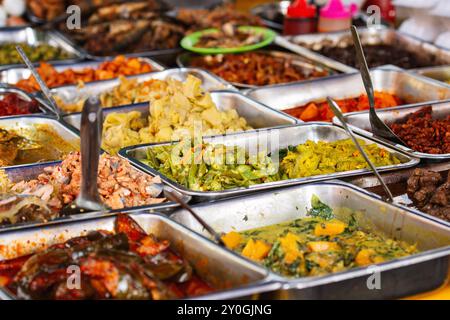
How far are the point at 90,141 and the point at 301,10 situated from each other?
3274 millimetres

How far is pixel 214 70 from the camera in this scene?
4555 mm

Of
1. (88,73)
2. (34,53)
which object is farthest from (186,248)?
(34,53)

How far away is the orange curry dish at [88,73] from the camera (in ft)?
14.0

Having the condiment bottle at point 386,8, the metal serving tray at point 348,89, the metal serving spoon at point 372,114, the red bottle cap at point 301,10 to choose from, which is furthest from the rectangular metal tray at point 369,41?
the metal serving spoon at point 372,114

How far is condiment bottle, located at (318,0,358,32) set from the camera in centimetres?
519

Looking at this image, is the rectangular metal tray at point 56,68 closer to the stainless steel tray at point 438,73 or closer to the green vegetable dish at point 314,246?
the stainless steel tray at point 438,73

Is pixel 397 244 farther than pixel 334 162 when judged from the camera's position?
No

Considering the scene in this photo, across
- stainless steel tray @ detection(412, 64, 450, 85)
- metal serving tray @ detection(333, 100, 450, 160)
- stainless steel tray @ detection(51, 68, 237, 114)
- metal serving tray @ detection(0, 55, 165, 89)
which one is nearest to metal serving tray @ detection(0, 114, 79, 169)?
stainless steel tray @ detection(51, 68, 237, 114)

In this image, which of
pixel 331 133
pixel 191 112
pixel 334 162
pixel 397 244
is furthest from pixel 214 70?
pixel 397 244

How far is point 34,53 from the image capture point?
501cm

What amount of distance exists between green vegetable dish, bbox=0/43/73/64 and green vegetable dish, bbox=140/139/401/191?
6.92 ft
